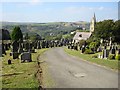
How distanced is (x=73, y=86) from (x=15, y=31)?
65.1 meters

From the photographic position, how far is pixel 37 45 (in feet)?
199

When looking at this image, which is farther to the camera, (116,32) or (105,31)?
(105,31)

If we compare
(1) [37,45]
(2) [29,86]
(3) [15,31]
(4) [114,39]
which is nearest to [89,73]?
(2) [29,86]

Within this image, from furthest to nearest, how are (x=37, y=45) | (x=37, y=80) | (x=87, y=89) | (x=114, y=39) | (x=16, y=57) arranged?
(x=114, y=39), (x=37, y=45), (x=16, y=57), (x=37, y=80), (x=87, y=89)

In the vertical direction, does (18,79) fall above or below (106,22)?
below

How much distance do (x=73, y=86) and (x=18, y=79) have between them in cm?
438

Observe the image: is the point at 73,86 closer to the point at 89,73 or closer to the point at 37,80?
the point at 37,80

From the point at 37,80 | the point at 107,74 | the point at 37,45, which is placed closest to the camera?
the point at 37,80

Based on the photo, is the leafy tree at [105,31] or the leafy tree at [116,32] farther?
the leafy tree at [105,31]

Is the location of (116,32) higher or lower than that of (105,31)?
lower

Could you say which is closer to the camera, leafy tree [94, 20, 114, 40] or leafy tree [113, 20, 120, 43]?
leafy tree [113, 20, 120, 43]

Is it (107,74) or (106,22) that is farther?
(106,22)

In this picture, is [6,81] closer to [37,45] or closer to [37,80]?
[37,80]

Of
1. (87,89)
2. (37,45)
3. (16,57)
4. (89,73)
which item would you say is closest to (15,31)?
(37,45)
